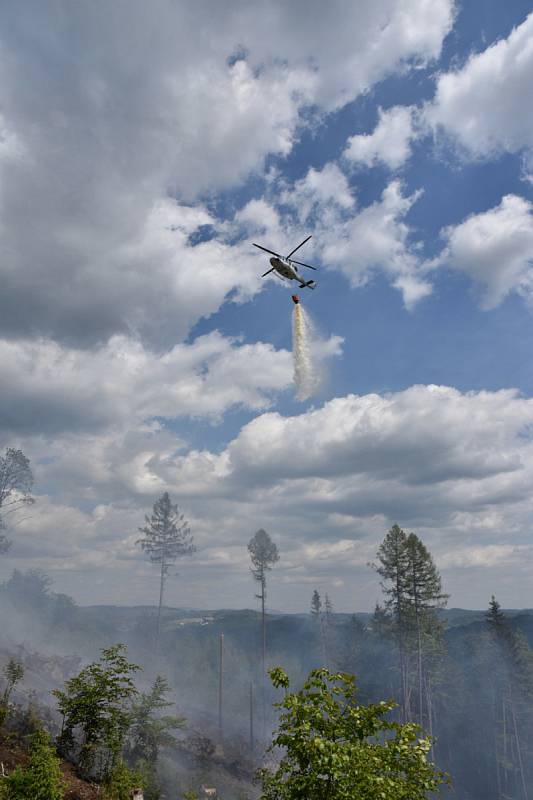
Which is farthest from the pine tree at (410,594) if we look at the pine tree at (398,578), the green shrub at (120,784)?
the green shrub at (120,784)

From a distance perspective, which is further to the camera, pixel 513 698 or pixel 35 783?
pixel 513 698

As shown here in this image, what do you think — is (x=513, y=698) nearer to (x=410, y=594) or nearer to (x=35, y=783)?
(x=410, y=594)

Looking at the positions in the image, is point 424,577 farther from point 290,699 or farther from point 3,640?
point 3,640

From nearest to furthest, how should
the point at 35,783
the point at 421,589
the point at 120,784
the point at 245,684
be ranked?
the point at 35,783
the point at 120,784
the point at 421,589
the point at 245,684

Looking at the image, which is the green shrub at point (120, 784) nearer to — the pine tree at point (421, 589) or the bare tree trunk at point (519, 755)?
the pine tree at point (421, 589)

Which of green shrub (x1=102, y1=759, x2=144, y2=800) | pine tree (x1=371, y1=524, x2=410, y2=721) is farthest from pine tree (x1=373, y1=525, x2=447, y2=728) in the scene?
green shrub (x1=102, y1=759, x2=144, y2=800)

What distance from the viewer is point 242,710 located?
Answer: 63.5 metres

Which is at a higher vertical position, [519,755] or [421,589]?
[421,589]

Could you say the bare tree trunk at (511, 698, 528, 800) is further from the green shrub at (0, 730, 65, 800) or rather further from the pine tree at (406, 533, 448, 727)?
the green shrub at (0, 730, 65, 800)

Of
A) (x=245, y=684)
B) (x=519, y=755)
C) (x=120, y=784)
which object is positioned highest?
(x=120, y=784)

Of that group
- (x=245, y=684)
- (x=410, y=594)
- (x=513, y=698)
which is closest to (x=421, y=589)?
(x=410, y=594)

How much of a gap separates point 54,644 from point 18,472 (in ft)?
94.5

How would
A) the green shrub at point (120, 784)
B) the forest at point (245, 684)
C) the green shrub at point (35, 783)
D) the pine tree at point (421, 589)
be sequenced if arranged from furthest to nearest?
the pine tree at point (421, 589) → the forest at point (245, 684) → the green shrub at point (120, 784) → the green shrub at point (35, 783)

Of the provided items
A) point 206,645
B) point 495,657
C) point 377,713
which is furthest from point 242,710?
point 377,713
